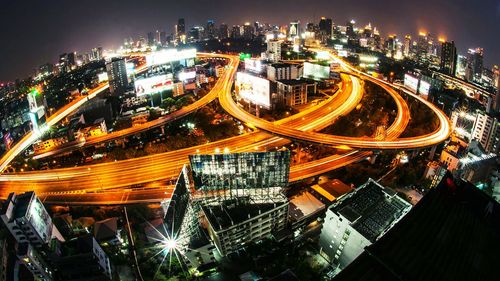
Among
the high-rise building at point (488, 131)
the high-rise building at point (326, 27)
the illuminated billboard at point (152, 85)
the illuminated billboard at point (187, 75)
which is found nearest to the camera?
the high-rise building at point (488, 131)

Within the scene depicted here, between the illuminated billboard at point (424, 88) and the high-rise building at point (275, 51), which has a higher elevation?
the high-rise building at point (275, 51)

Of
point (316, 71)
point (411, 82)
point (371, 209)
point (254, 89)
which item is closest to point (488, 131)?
point (411, 82)

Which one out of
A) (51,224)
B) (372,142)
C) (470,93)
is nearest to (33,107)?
(51,224)

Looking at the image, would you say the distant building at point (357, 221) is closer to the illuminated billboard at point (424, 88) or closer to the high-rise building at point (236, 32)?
the illuminated billboard at point (424, 88)

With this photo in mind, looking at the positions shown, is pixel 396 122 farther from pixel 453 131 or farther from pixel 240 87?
pixel 240 87

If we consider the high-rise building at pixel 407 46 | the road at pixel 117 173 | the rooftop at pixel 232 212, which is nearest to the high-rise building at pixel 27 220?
the road at pixel 117 173

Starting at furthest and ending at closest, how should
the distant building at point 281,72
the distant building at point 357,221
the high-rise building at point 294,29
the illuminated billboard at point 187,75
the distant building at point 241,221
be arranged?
the high-rise building at point 294,29, the illuminated billboard at point 187,75, the distant building at point 281,72, the distant building at point 241,221, the distant building at point 357,221

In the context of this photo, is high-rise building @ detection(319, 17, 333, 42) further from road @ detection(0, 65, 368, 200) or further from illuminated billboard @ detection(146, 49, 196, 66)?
road @ detection(0, 65, 368, 200)
